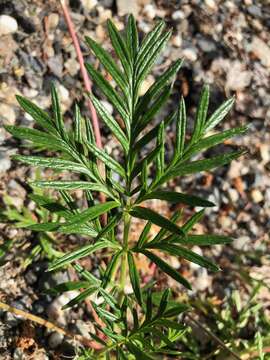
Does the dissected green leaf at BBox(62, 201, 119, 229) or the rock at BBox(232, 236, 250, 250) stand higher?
the dissected green leaf at BBox(62, 201, 119, 229)

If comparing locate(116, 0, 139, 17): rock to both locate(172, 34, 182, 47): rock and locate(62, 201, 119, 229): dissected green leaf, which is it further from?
locate(62, 201, 119, 229): dissected green leaf

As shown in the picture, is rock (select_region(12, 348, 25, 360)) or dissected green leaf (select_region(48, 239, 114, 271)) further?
rock (select_region(12, 348, 25, 360))

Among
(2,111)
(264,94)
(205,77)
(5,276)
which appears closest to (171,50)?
(205,77)

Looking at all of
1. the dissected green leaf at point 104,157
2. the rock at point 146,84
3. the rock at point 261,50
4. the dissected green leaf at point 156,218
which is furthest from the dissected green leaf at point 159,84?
the rock at point 261,50

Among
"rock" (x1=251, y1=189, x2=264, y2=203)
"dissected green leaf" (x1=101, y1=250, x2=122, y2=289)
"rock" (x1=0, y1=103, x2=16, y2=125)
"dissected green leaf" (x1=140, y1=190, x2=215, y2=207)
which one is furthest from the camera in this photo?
"rock" (x1=251, y1=189, x2=264, y2=203)

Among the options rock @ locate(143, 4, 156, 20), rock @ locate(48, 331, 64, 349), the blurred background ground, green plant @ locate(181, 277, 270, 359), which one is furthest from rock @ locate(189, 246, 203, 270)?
rock @ locate(143, 4, 156, 20)

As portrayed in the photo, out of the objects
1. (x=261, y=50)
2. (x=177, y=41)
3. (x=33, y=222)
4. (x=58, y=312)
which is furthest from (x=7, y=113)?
(x=261, y=50)
